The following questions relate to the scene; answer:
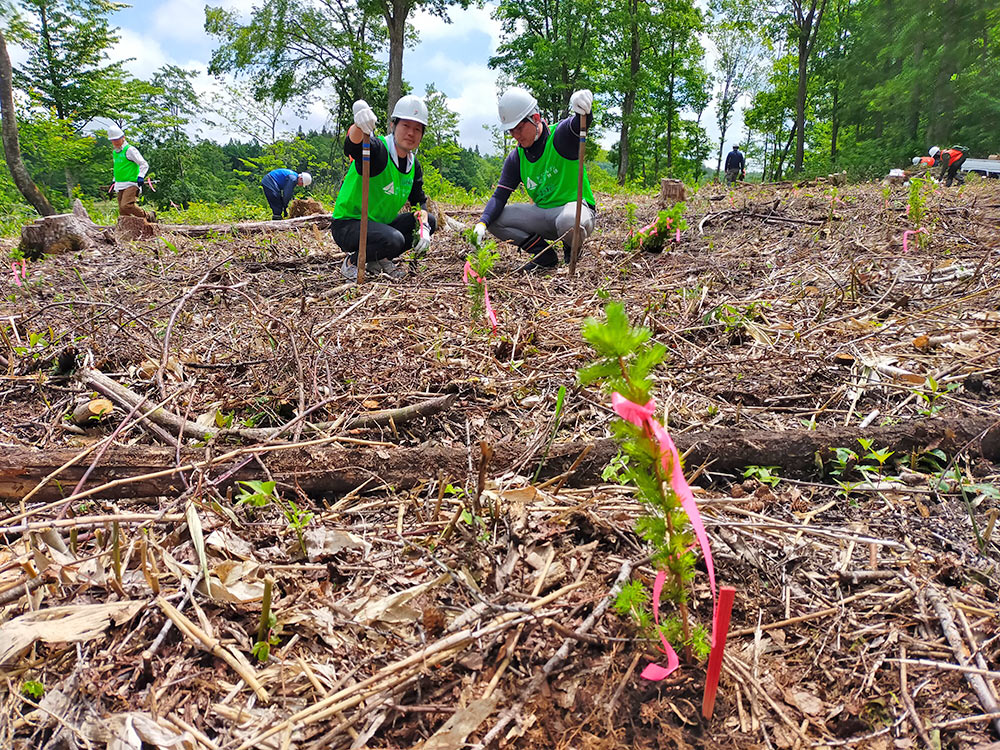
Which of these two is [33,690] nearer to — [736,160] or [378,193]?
[378,193]

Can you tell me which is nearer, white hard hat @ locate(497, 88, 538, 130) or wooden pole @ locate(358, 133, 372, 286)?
wooden pole @ locate(358, 133, 372, 286)

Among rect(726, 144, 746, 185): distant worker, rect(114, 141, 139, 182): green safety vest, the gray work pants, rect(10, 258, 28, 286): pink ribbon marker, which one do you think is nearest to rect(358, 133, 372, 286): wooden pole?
the gray work pants

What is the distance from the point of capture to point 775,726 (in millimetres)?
978

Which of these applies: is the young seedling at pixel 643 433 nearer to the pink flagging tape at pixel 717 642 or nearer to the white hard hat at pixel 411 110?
the pink flagging tape at pixel 717 642

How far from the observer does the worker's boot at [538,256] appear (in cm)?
487

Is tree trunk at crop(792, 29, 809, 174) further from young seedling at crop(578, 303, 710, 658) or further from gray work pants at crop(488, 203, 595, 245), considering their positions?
young seedling at crop(578, 303, 710, 658)

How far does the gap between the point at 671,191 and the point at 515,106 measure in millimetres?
4720

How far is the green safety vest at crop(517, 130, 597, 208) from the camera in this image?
5.05 metres

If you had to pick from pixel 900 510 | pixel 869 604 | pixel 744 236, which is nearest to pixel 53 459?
pixel 869 604

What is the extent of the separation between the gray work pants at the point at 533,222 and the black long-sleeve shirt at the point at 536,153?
11 centimetres

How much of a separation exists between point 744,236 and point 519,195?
8329 millimetres

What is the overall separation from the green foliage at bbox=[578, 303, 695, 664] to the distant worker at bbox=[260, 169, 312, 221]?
31.4ft

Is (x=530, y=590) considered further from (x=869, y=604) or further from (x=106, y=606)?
(x=106, y=606)

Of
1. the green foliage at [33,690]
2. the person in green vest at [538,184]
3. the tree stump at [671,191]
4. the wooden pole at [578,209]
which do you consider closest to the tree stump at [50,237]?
the person in green vest at [538,184]
